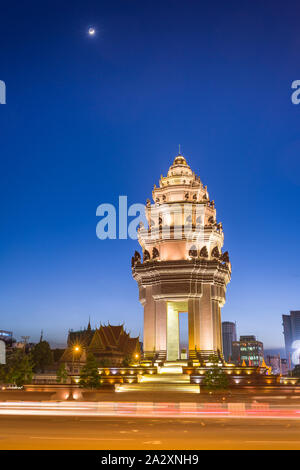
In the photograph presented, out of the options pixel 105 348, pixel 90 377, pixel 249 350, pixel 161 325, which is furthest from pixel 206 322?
pixel 249 350

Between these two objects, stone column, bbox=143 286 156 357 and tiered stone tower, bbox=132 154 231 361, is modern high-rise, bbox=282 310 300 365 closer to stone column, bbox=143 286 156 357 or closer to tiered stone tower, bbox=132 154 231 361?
tiered stone tower, bbox=132 154 231 361

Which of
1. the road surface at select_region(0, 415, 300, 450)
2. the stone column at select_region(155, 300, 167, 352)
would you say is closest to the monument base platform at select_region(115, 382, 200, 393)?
the stone column at select_region(155, 300, 167, 352)

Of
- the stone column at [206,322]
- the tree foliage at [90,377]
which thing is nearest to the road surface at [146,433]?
the tree foliage at [90,377]

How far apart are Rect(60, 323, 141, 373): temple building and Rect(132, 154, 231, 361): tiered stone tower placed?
26748 mm

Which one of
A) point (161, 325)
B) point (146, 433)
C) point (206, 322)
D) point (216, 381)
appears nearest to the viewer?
point (146, 433)

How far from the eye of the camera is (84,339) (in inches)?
2992

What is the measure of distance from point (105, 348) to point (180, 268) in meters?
35.5

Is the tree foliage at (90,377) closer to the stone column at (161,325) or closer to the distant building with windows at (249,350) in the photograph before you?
the stone column at (161,325)

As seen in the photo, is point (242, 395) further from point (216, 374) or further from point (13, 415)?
point (13, 415)

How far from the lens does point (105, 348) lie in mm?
67062

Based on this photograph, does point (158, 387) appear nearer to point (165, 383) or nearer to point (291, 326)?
point (165, 383)

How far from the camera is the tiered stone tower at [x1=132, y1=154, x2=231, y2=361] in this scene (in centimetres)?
3625

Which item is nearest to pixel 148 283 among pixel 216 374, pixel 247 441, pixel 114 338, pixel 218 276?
pixel 218 276
